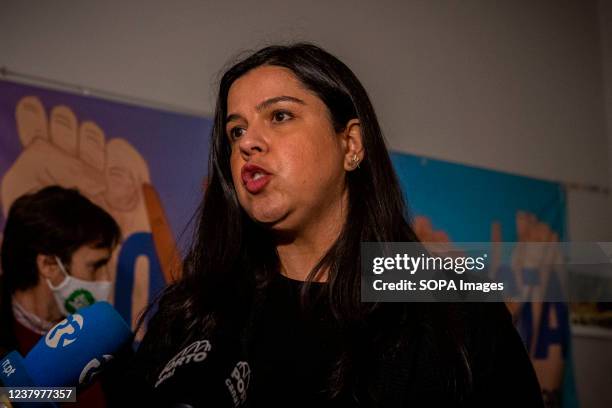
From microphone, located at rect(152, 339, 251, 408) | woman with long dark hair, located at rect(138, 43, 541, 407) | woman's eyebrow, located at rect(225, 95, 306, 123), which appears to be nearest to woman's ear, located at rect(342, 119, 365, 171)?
woman with long dark hair, located at rect(138, 43, 541, 407)

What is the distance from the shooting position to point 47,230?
1295mm

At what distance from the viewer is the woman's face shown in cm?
84

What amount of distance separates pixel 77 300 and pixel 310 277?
694 millimetres

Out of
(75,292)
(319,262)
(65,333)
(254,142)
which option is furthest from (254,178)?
(75,292)

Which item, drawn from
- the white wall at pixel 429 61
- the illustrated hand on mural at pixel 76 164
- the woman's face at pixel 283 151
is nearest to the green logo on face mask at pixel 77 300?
the illustrated hand on mural at pixel 76 164

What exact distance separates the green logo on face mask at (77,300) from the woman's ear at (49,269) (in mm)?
45

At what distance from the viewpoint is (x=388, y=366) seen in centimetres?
77

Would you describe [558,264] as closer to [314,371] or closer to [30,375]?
[314,371]

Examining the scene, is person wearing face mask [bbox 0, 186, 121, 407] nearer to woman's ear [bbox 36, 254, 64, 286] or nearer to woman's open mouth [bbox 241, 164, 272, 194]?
woman's ear [bbox 36, 254, 64, 286]

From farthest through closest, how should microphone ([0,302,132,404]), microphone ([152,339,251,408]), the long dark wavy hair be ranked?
the long dark wavy hair
microphone ([0,302,132,404])
microphone ([152,339,251,408])

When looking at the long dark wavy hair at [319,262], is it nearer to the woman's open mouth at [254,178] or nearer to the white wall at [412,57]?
the woman's open mouth at [254,178]

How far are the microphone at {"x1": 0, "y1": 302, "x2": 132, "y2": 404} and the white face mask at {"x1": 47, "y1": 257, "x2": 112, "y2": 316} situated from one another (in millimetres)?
545

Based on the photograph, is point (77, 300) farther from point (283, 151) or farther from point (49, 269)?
point (283, 151)

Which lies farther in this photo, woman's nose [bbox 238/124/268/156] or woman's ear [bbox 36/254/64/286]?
woman's ear [bbox 36/254/64/286]
